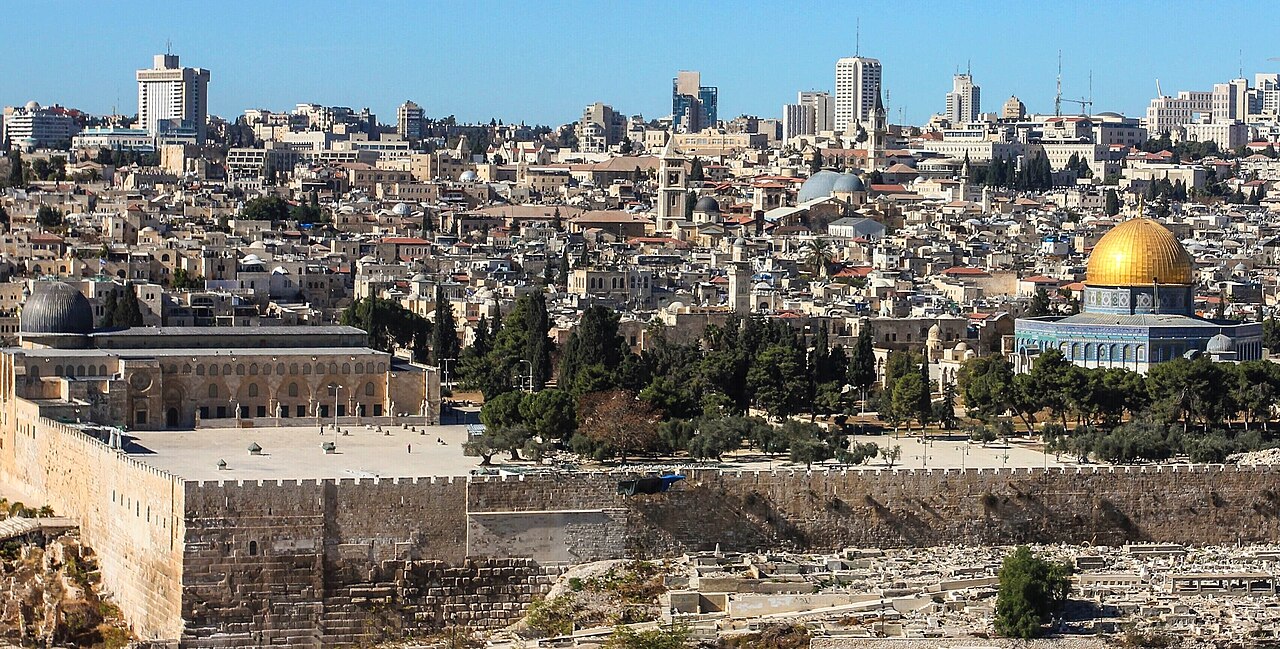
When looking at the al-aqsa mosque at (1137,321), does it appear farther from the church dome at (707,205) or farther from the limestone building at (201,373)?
the church dome at (707,205)

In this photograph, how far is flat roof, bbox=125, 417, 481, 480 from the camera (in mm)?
41000

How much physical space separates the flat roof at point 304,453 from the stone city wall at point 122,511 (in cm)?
64

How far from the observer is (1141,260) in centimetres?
5903

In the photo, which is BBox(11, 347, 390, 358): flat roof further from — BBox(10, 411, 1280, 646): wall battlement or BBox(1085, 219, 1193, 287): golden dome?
BBox(1085, 219, 1193, 287): golden dome

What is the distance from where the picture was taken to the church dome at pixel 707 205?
112938 millimetres

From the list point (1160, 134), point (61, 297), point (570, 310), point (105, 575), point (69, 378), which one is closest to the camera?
point (105, 575)

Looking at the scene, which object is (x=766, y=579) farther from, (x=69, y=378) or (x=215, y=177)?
(x=215, y=177)

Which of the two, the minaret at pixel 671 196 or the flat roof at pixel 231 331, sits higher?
the minaret at pixel 671 196

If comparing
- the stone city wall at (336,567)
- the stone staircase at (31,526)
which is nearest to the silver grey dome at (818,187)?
the stone staircase at (31,526)

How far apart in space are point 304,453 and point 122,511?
5.79m

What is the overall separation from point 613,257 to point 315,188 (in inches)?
1369

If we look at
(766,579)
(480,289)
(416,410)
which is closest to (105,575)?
(766,579)

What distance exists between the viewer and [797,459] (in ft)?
145

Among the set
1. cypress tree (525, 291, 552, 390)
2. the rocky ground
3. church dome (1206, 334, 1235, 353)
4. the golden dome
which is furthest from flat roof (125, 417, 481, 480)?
church dome (1206, 334, 1235, 353)
